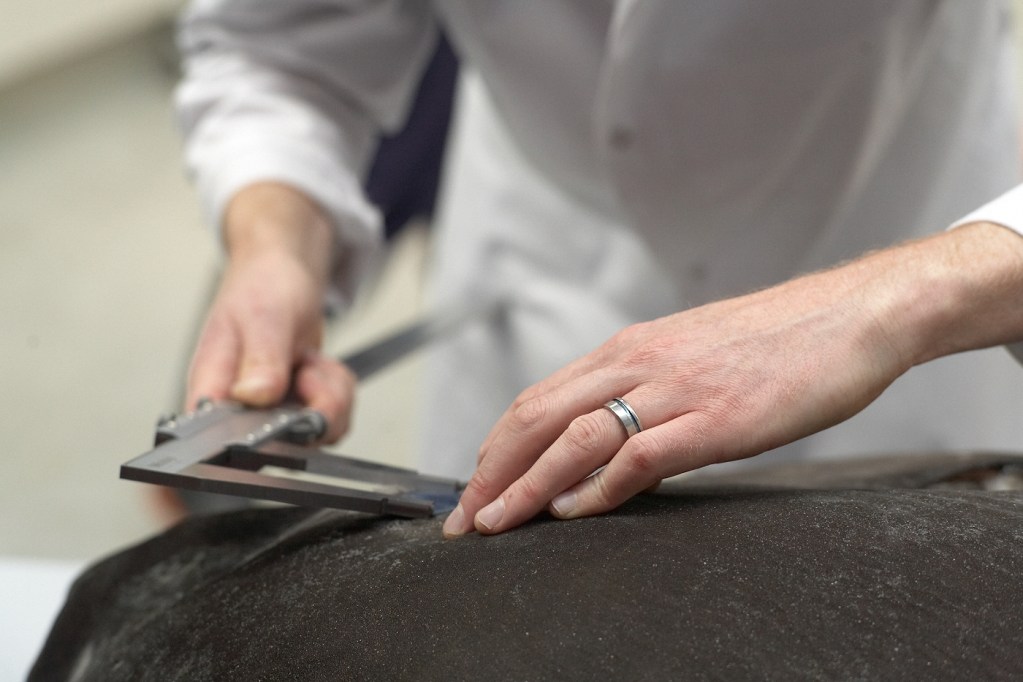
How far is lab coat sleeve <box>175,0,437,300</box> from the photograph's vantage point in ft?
3.13

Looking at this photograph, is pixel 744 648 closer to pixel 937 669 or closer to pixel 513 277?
pixel 937 669

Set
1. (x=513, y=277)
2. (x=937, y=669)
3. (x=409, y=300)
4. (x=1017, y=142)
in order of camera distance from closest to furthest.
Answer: (x=937, y=669) < (x=1017, y=142) < (x=513, y=277) < (x=409, y=300)

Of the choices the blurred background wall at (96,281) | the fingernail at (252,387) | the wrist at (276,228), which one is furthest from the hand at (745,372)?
the blurred background wall at (96,281)

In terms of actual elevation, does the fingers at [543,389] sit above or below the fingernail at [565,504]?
above

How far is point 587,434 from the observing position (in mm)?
482

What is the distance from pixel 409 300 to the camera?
8.48ft

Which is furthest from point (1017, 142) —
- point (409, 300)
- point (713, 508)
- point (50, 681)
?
point (409, 300)

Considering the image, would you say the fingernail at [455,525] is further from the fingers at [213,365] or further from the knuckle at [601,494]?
the fingers at [213,365]

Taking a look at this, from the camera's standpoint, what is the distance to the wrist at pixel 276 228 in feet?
2.87

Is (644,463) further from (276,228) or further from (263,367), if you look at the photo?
(276,228)

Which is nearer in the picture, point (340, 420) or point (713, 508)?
point (713, 508)

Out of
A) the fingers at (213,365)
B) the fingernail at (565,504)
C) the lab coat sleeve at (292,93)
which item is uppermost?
the lab coat sleeve at (292,93)

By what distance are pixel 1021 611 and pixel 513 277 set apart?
0.84 m

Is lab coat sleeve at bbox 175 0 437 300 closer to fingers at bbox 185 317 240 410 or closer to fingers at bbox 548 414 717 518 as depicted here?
fingers at bbox 185 317 240 410
